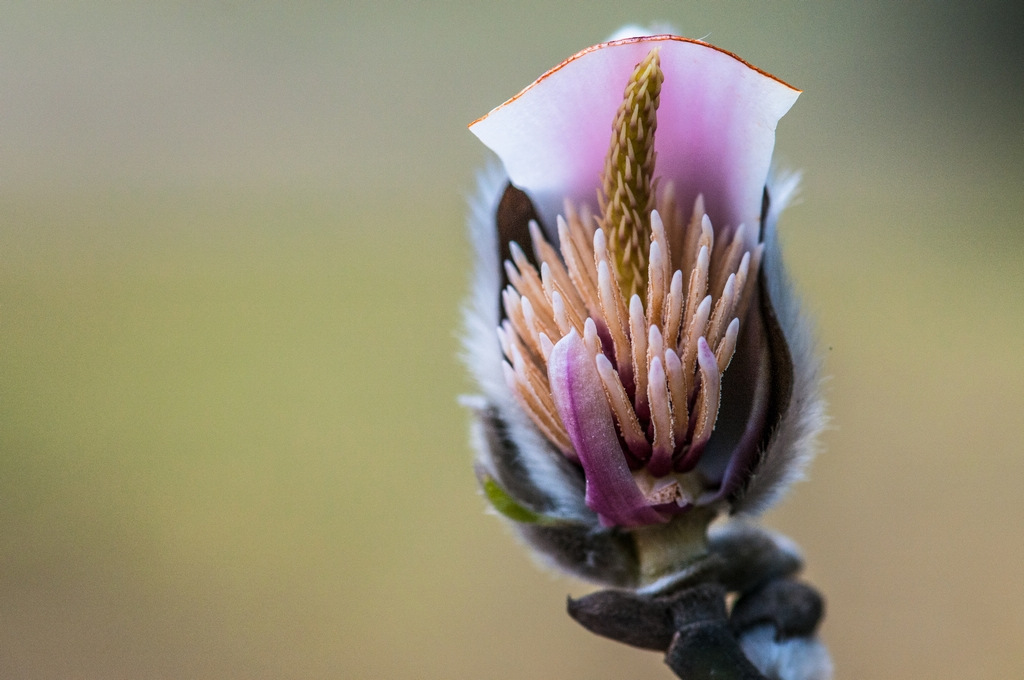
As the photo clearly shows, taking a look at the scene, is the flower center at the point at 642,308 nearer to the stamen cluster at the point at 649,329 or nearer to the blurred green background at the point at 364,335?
the stamen cluster at the point at 649,329

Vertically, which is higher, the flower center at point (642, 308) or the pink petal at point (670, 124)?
the pink petal at point (670, 124)

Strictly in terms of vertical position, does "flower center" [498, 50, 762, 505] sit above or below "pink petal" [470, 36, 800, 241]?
below

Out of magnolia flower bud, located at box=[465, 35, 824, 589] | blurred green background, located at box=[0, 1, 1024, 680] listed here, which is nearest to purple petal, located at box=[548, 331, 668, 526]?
magnolia flower bud, located at box=[465, 35, 824, 589]

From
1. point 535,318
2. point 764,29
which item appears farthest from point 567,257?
point 764,29

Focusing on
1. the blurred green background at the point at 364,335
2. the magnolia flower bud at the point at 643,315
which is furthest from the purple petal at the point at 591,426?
the blurred green background at the point at 364,335

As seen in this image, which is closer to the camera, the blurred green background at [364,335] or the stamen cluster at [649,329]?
the stamen cluster at [649,329]

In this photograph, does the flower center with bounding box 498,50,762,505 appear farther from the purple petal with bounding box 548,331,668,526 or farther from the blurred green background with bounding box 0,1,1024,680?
the blurred green background with bounding box 0,1,1024,680

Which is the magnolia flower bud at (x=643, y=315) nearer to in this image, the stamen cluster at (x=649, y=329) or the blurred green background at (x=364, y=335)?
the stamen cluster at (x=649, y=329)
